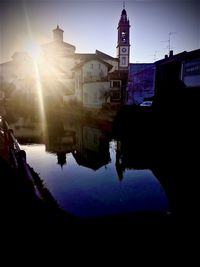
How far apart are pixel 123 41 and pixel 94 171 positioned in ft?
173

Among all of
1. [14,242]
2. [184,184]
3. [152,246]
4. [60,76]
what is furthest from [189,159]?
[60,76]

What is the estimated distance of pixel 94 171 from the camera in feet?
39.1

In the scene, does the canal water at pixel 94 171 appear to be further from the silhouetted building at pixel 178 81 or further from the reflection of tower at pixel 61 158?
the silhouetted building at pixel 178 81

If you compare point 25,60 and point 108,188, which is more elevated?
point 25,60

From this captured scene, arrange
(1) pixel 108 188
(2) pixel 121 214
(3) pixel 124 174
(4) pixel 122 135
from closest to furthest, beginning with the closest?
(2) pixel 121 214 → (1) pixel 108 188 → (3) pixel 124 174 → (4) pixel 122 135

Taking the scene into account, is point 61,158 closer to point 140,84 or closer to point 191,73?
point 191,73

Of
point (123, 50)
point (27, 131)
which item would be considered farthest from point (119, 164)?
point (123, 50)

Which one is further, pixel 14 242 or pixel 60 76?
pixel 60 76

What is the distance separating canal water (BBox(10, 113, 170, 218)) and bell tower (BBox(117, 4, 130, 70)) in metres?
41.3

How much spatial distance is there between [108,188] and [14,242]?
212 inches

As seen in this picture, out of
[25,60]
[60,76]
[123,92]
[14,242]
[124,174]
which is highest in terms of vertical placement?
[25,60]

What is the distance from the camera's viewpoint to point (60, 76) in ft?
154

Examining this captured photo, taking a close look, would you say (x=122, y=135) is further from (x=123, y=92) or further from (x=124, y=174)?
(x=123, y=92)

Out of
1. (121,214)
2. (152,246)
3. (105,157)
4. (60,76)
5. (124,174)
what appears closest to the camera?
(152,246)
